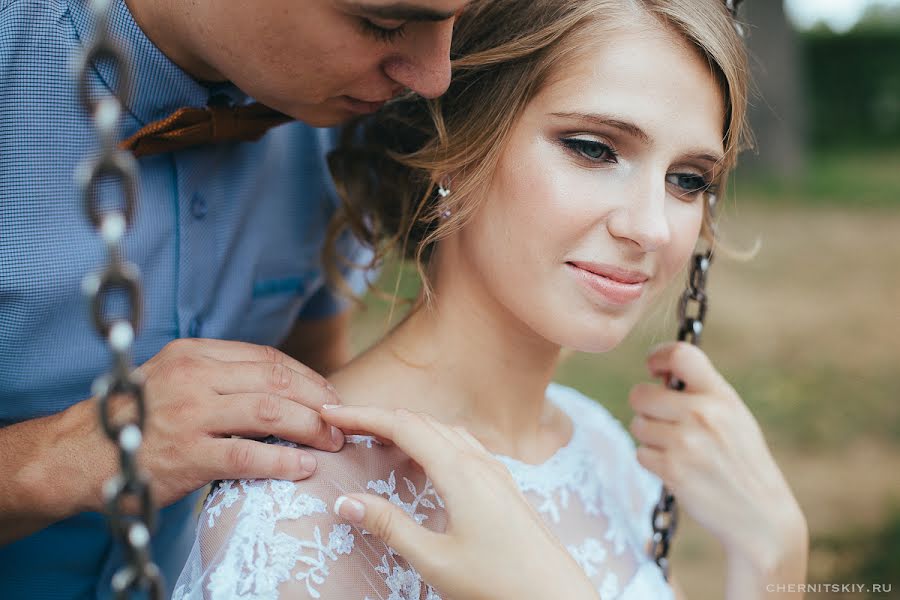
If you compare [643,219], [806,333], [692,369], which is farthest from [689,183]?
[806,333]

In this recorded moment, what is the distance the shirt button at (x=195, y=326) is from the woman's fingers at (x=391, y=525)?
97 centimetres

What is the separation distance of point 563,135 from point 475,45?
1.31 ft

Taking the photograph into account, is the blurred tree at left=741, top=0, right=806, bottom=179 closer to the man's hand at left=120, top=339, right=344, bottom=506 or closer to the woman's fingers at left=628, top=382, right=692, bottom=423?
the woman's fingers at left=628, top=382, right=692, bottom=423

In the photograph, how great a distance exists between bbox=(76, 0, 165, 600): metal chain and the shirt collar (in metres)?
1.23

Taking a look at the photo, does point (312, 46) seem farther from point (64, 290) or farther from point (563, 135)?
point (64, 290)

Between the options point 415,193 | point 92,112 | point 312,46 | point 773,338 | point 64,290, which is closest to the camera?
point 92,112

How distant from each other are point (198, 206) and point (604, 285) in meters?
1.15

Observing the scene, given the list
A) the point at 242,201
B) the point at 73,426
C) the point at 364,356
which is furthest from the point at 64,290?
the point at 364,356

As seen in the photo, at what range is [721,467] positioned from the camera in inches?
105

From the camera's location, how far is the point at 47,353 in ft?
8.00

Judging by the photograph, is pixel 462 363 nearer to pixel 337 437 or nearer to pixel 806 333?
pixel 337 437

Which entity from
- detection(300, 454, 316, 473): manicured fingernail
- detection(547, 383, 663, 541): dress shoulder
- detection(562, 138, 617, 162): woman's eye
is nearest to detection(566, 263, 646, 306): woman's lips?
detection(562, 138, 617, 162): woman's eye

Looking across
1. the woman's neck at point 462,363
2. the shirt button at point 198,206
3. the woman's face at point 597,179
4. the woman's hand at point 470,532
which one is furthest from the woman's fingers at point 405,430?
the shirt button at point 198,206

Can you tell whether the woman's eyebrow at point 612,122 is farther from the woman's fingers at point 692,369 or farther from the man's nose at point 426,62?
the woman's fingers at point 692,369
